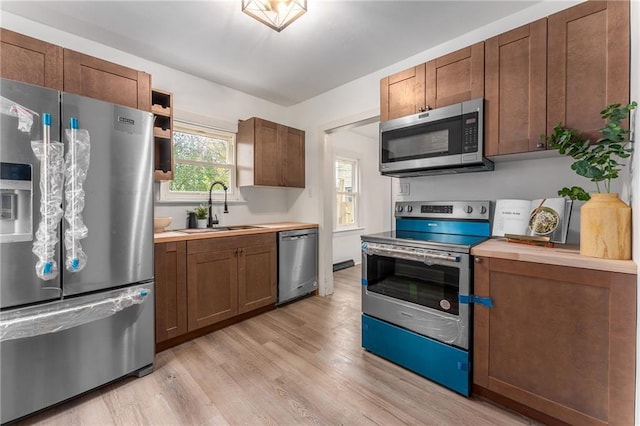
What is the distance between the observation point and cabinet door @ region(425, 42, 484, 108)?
1.85 metres

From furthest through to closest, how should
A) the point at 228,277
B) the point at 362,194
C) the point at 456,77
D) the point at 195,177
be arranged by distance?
1. the point at 362,194
2. the point at 195,177
3. the point at 228,277
4. the point at 456,77

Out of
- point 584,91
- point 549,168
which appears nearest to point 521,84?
point 584,91

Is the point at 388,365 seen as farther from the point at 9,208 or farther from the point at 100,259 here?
the point at 9,208

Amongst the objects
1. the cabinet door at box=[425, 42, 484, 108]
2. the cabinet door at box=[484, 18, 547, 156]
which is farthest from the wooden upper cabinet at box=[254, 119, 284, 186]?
the cabinet door at box=[484, 18, 547, 156]

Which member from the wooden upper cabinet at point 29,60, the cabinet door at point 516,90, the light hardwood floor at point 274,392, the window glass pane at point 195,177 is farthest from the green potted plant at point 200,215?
the cabinet door at point 516,90

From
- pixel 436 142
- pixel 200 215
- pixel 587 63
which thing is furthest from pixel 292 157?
pixel 587 63

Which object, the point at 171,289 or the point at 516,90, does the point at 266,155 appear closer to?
the point at 171,289

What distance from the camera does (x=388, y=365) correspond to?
198 cm

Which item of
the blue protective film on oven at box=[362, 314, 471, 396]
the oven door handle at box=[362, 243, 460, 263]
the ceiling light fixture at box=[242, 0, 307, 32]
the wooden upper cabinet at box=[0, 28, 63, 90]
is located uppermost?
the ceiling light fixture at box=[242, 0, 307, 32]

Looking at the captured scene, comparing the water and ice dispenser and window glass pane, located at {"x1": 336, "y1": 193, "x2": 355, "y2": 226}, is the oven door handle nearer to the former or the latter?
the water and ice dispenser

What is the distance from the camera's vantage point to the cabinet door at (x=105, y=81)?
1.84 meters

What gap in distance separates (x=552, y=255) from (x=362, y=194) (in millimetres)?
4112

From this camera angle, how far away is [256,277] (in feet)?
9.25

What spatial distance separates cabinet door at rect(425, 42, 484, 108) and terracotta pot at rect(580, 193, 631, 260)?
37.7 inches
